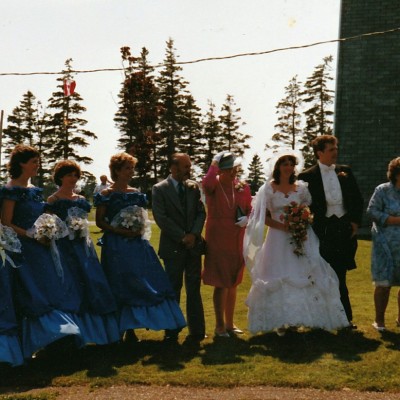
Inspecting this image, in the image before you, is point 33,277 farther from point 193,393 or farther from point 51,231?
point 193,393

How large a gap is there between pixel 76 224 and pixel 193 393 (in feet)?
7.35

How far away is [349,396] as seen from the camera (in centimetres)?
512

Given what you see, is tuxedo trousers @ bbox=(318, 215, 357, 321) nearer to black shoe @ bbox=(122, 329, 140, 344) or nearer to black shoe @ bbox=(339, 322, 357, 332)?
black shoe @ bbox=(339, 322, 357, 332)

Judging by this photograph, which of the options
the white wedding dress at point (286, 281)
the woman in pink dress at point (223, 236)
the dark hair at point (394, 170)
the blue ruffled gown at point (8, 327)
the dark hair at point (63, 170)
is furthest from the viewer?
the dark hair at point (394, 170)

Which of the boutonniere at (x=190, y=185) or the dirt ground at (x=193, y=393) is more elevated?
the boutonniere at (x=190, y=185)

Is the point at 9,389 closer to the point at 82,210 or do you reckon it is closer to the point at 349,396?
the point at 82,210

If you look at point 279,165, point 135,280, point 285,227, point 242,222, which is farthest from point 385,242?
point 135,280

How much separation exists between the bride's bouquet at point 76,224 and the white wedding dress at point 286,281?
1785 mm

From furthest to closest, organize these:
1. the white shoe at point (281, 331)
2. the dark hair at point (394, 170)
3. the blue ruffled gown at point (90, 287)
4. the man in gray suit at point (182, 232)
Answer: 1. the dark hair at point (394, 170)
2. the man in gray suit at point (182, 232)
3. the white shoe at point (281, 331)
4. the blue ruffled gown at point (90, 287)

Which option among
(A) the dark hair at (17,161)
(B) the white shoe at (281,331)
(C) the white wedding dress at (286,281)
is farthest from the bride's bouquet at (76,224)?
(B) the white shoe at (281,331)

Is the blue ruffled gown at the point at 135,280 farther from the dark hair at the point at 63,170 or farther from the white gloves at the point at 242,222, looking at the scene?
the white gloves at the point at 242,222

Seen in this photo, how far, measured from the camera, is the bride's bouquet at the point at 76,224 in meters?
6.66

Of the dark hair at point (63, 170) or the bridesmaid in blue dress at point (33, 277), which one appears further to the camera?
the dark hair at point (63, 170)

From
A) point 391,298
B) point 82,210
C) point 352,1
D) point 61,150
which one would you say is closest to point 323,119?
point 61,150
